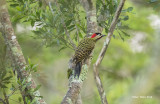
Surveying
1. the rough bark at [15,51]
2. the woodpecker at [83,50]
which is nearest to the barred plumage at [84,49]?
the woodpecker at [83,50]

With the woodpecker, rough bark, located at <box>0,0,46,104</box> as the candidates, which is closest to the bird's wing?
the woodpecker

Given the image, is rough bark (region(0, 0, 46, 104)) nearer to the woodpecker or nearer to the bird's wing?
the woodpecker

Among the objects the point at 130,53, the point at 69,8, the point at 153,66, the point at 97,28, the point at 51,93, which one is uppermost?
the point at 153,66

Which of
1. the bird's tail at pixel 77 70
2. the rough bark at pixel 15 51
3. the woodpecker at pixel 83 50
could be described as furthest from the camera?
the woodpecker at pixel 83 50

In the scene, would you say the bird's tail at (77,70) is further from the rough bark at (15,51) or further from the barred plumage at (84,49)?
the rough bark at (15,51)

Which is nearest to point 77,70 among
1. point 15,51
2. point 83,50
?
point 83,50

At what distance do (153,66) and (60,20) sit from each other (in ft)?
5.50

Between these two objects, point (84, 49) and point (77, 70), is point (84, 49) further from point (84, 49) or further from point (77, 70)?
point (77, 70)

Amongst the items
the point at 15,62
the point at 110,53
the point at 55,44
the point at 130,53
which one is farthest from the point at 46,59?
the point at 15,62

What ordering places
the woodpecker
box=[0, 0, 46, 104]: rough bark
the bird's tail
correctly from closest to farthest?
box=[0, 0, 46, 104]: rough bark, the bird's tail, the woodpecker

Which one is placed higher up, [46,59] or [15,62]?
[15,62]

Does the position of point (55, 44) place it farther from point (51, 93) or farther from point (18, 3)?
A: point (51, 93)

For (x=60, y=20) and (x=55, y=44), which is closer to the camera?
(x=60, y=20)

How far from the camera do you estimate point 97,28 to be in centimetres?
271
